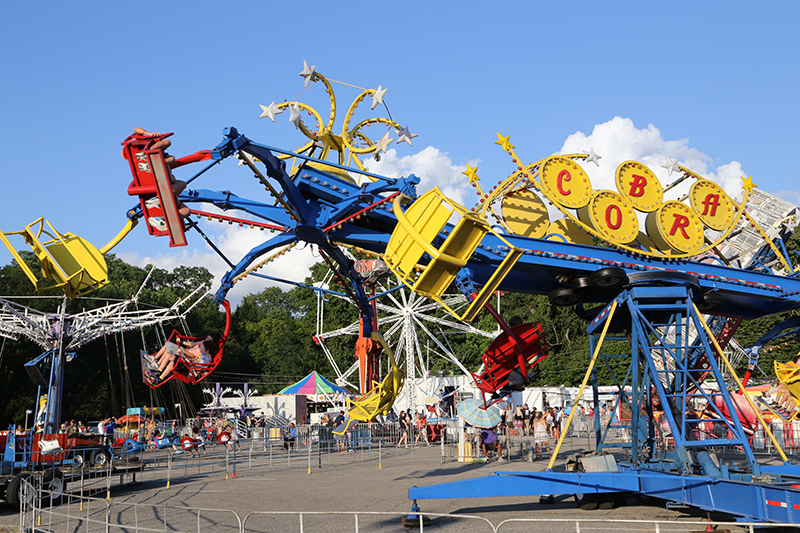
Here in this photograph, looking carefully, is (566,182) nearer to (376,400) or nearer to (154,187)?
(376,400)

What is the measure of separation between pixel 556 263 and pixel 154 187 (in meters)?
7.61

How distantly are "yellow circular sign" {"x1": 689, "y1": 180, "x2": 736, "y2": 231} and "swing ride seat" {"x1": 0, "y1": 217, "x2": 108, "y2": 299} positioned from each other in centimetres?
1213

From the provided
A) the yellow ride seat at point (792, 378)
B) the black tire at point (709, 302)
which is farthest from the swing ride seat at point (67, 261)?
the yellow ride seat at point (792, 378)

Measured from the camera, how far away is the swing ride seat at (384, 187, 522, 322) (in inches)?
328

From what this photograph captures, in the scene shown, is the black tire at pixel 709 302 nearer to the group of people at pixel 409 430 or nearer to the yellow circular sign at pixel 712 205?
the yellow circular sign at pixel 712 205

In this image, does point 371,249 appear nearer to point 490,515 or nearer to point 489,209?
point 489,209

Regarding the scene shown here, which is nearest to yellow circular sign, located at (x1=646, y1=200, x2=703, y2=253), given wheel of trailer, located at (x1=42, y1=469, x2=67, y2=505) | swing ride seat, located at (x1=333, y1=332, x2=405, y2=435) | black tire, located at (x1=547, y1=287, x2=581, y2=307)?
black tire, located at (x1=547, y1=287, x2=581, y2=307)

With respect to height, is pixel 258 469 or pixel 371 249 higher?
pixel 371 249

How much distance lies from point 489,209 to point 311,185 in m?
4.25

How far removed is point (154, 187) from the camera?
32.2ft

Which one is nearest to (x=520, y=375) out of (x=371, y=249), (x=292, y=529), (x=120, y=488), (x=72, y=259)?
(x=371, y=249)

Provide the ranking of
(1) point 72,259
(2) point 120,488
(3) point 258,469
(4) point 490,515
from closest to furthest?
(1) point 72,259 < (4) point 490,515 < (2) point 120,488 < (3) point 258,469

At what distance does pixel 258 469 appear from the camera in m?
22.4

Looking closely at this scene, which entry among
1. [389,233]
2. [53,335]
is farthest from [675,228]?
[53,335]
